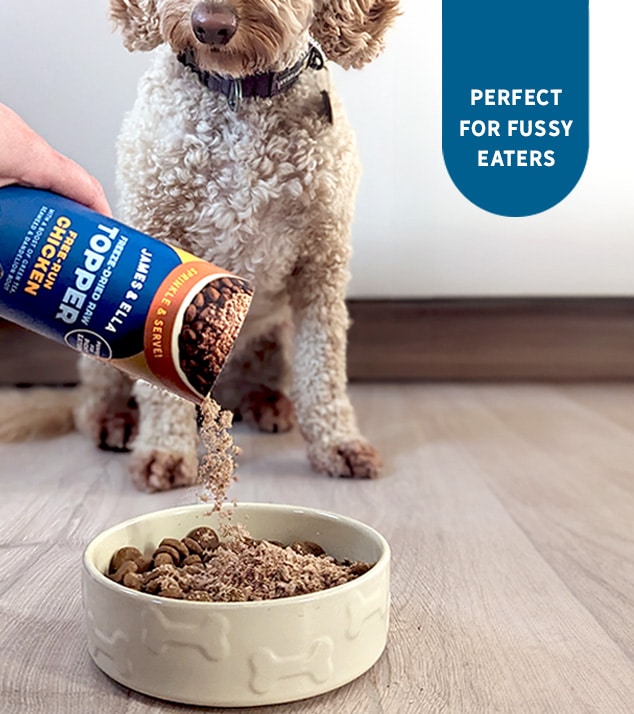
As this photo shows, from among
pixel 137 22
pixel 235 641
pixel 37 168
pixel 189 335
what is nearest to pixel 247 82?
pixel 137 22

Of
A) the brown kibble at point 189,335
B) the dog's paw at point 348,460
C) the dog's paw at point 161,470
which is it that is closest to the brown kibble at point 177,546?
the brown kibble at point 189,335

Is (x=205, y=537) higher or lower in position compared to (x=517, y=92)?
lower

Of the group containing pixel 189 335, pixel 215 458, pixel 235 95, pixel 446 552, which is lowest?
pixel 446 552

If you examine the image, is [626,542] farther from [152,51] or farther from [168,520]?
[152,51]

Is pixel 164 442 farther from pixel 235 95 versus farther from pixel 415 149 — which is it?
pixel 415 149

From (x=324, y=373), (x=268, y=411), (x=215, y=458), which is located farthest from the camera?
(x=268, y=411)

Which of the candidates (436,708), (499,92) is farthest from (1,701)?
(499,92)

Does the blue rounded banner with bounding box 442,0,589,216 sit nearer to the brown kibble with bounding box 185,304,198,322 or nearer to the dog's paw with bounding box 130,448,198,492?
the dog's paw with bounding box 130,448,198,492
